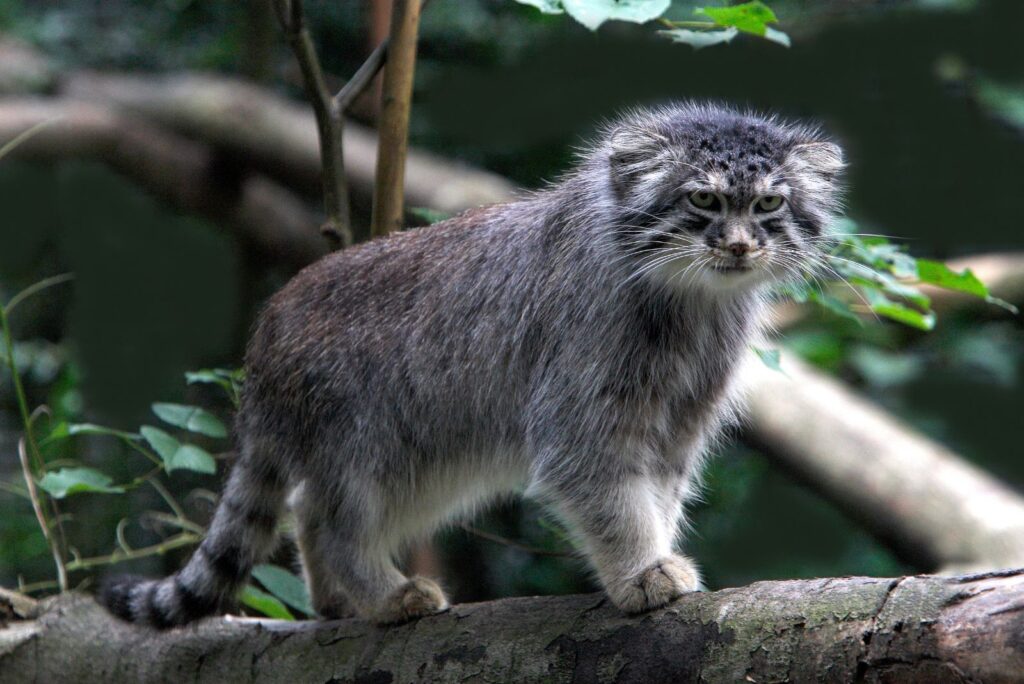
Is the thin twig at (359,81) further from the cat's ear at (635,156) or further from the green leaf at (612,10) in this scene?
the green leaf at (612,10)

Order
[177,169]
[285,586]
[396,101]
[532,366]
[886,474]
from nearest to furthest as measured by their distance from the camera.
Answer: [532,366] < [396,101] < [285,586] < [886,474] < [177,169]

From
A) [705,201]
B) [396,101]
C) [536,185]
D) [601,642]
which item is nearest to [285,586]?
[601,642]

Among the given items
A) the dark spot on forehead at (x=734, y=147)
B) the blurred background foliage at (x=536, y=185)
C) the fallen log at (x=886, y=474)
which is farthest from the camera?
the blurred background foliage at (x=536, y=185)

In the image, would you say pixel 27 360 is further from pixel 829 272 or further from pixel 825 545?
pixel 829 272

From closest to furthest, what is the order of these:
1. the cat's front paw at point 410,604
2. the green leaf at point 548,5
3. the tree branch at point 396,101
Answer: the green leaf at point 548,5 < the cat's front paw at point 410,604 < the tree branch at point 396,101

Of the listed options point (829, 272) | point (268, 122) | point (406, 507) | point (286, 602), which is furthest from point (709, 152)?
point (268, 122)

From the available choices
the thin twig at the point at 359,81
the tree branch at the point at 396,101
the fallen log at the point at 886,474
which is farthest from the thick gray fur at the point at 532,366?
the fallen log at the point at 886,474

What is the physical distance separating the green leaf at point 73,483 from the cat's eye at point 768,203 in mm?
1957

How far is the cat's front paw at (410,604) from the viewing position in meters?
3.12

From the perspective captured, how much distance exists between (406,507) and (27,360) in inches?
181

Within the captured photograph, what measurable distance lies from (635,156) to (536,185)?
453cm

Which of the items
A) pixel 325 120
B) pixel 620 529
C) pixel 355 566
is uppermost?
pixel 325 120

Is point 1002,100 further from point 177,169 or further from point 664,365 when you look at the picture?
point 177,169

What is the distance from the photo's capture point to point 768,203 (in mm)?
2920
